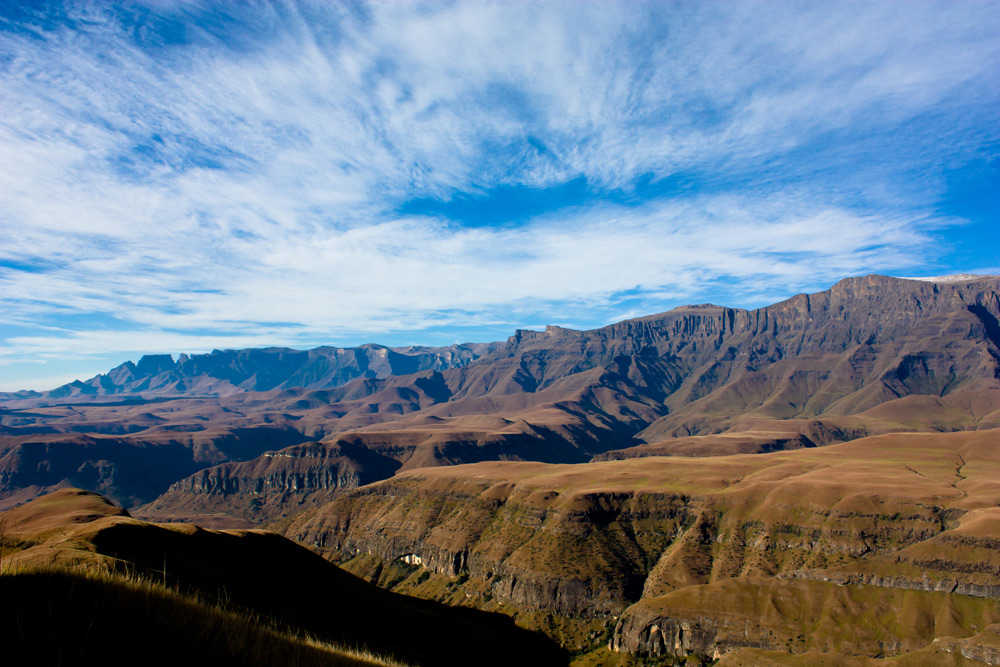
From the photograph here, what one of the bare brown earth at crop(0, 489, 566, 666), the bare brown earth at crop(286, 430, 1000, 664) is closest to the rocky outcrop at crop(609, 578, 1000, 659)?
the bare brown earth at crop(286, 430, 1000, 664)

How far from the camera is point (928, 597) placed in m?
116

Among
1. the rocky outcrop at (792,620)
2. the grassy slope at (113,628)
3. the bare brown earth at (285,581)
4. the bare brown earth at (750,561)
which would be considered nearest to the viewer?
the grassy slope at (113,628)

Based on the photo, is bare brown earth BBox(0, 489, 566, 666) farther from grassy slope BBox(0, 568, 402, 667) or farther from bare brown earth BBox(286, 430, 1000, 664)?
bare brown earth BBox(286, 430, 1000, 664)

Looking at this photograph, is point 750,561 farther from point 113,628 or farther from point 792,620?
point 113,628

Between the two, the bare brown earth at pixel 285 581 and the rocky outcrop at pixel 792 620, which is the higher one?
the bare brown earth at pixel 285 581

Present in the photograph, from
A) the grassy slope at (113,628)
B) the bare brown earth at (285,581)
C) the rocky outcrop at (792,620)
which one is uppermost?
the grassy slope at (113,628)

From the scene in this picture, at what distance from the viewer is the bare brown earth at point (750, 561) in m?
114

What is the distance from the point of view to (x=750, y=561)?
469 feet

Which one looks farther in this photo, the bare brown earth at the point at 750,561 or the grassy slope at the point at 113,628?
the bare brown earth at the point at 750,561

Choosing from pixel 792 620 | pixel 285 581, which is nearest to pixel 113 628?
pixel 285 581

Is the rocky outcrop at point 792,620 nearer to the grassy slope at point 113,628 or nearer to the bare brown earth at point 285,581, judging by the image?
the bare brown earth at point 285,581

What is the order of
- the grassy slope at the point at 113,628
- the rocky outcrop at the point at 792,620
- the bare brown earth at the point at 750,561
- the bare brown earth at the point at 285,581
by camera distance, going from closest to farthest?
the grassy slope at the point at 113,628, the bare brown earth at the point at 285,581, the rocky outcrop at the point at 792,620, the bare brown earth at the point at 750,561

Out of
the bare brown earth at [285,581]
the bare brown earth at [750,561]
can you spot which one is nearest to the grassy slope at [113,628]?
the bare brown earth at [285,581]

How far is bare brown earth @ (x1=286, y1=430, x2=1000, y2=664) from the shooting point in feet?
374
